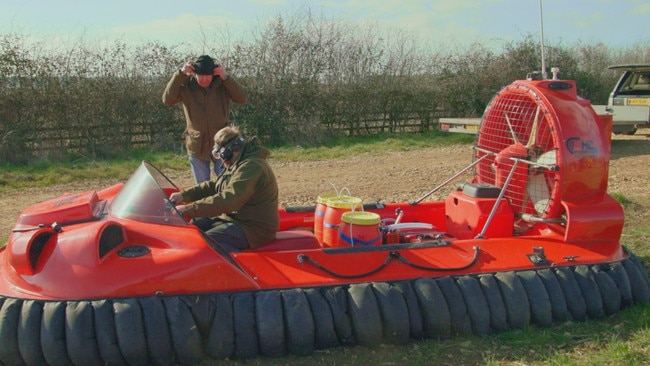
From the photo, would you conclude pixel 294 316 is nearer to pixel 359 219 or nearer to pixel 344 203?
pixel 359 219

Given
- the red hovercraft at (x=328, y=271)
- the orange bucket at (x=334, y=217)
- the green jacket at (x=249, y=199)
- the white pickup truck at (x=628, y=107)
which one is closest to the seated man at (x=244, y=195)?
the green jacket at (x=249, y=199)

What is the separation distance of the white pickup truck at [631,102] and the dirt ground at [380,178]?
422mm

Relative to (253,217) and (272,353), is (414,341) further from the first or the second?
(253,217)

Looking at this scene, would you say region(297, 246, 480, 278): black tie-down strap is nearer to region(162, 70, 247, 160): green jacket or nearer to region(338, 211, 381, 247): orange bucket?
region(338, 211, 381, 247): orange bucket

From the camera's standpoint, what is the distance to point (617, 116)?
11.3 meters

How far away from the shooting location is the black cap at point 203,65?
187 inches

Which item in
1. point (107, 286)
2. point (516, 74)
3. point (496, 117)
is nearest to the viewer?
point (107, 286)

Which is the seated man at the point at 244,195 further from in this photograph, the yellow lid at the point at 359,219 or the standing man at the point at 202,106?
the standing man at the point at 202,106

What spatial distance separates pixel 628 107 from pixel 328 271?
31.5 feet

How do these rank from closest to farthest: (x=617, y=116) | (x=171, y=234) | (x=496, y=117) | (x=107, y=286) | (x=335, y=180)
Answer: (x=107, y=286)
(x=171, y=234)
(x=496, y=117)
(x=335, y=180)
(x=617, y=116)

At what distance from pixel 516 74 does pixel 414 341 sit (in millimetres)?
12012

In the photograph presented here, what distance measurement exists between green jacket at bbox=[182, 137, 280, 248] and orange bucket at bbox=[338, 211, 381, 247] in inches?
16.2

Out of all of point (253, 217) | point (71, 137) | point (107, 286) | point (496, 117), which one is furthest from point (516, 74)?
point (107, 286)

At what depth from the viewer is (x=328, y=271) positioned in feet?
11.3
